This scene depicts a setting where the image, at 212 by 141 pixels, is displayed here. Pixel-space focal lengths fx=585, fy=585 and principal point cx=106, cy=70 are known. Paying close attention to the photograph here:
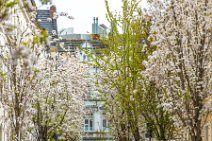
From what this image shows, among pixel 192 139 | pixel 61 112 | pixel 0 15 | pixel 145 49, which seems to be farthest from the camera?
pixel 61 112

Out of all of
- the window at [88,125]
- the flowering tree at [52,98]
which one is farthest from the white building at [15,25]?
the window at [88,125]

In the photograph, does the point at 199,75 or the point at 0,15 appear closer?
the point at 0,15

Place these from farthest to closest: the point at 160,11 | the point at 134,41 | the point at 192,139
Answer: the point at 134,41, the point at 160,11, the point at 192,139

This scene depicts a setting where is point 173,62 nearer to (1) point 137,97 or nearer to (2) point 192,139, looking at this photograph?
(2) point 192,139

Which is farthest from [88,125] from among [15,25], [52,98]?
[15,25]

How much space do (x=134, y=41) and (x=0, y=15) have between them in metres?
16.5

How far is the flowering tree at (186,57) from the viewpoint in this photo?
1535 cm

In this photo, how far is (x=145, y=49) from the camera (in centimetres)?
2147

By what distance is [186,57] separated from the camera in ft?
51.4

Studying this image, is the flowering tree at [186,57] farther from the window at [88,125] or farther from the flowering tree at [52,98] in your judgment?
the window at [88,125]

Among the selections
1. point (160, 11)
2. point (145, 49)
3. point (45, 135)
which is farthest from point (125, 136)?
point (160, 11)

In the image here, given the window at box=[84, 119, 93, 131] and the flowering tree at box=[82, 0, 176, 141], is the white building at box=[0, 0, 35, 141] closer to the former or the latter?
the flowering tree at box=[82, 0, 176, 141]

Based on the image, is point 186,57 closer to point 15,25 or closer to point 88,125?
point 15,25

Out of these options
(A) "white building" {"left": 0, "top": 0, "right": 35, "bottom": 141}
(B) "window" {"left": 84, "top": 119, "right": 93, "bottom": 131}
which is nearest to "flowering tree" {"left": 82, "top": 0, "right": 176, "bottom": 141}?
(A) "white building" {"left": 0, "top": 0, "right": 35, "bottom": 141}
